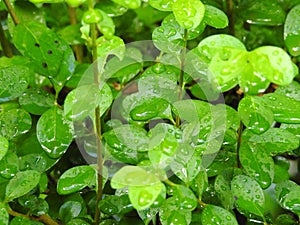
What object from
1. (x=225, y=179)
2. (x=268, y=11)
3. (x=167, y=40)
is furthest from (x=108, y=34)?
(x=268, y=11)

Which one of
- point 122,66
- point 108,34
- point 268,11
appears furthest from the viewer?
point 268,11

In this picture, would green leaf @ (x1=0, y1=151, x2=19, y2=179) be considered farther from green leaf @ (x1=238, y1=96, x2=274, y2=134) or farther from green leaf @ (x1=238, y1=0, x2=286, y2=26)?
green leaf @ (x1=238, y1=0, x2=286, y2=26)

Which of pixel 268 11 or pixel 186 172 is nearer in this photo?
pixel 186 172

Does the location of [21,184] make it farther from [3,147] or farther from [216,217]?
[216,217]

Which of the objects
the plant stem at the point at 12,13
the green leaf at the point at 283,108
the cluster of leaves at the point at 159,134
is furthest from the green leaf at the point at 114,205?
the plant stem at the point at 12,13

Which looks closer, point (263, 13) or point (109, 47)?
point (109, 47)

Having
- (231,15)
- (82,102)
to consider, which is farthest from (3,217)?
(231,15)

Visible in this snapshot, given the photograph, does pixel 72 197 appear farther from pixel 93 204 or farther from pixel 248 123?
pixel 248 123
